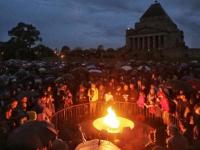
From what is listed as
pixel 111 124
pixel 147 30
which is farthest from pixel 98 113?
pixel 147 30

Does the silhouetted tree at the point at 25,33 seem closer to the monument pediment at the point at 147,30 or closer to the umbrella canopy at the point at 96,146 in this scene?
the monument pediment at the point at 147,30

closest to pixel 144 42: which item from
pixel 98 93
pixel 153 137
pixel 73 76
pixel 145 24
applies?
pixel 145 24

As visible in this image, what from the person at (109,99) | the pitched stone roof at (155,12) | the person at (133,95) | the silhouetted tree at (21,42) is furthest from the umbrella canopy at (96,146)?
the pitched stone roof at (155,12)

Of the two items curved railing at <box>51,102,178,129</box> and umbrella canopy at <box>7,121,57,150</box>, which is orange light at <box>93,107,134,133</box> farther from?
curved railing at <box>51,102,178,129</box>

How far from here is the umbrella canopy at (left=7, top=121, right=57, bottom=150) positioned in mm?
7672

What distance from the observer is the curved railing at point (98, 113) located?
15086mm

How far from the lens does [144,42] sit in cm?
10106

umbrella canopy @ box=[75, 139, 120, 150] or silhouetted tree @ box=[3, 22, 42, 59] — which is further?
silhouetted tree @ box=[3, 22, 42, 59]

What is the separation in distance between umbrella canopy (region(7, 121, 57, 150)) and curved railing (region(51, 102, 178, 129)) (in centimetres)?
623

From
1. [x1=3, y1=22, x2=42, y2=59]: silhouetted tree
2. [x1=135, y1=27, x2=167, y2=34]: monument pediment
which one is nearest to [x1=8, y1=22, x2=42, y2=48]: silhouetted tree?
[x1=3, y1=22, x2=42, y2=59]: silhouetted tree

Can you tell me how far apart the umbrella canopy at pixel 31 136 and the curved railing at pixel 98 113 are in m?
6.23

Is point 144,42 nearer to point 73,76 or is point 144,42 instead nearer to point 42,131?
point 73,76

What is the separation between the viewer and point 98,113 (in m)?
17.0

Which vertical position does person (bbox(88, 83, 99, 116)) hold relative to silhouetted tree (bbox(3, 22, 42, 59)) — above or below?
below
